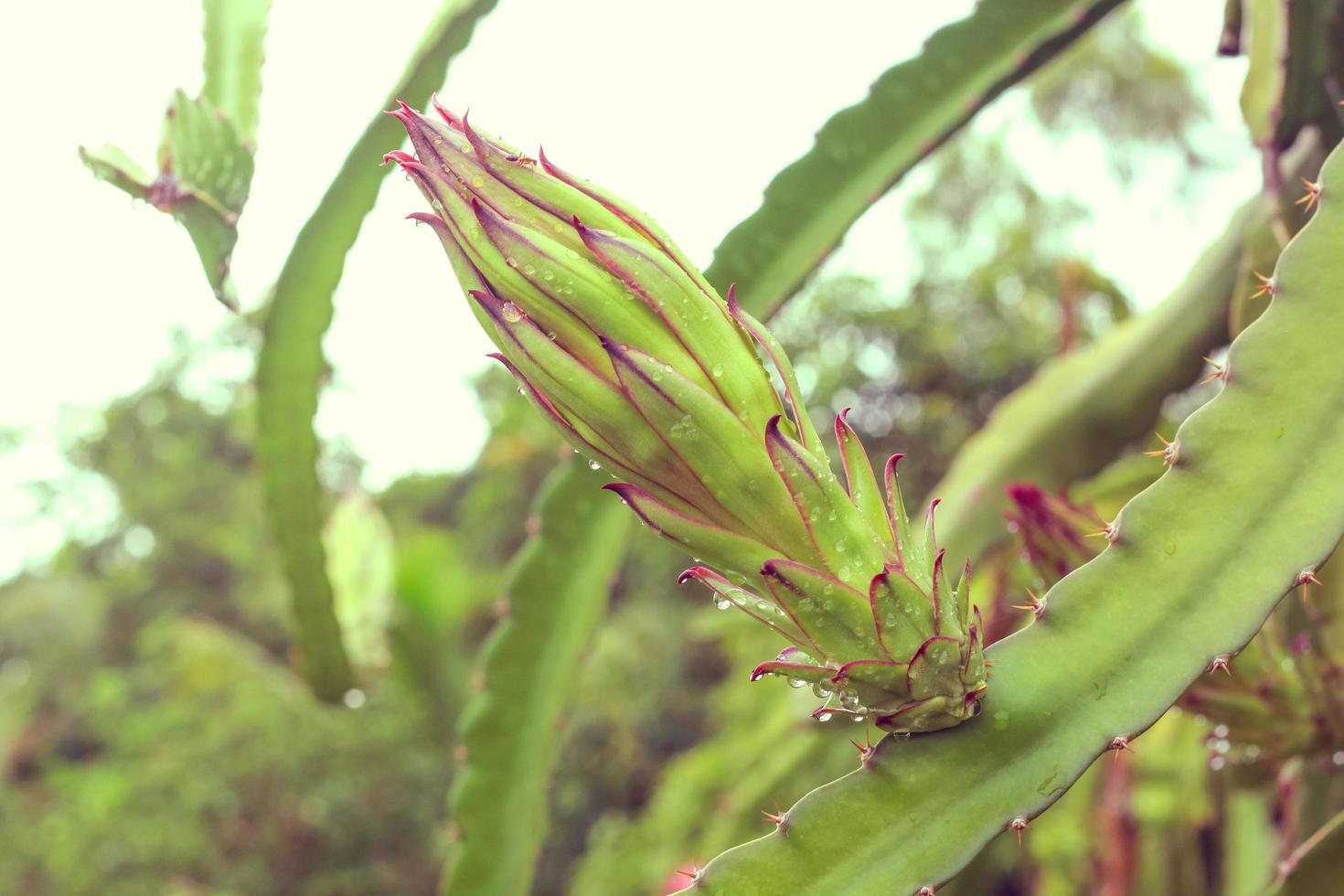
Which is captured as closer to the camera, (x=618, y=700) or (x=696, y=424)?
(x=696, y=424)

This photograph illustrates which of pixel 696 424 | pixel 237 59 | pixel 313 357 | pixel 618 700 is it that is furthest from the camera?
pixel 618 700

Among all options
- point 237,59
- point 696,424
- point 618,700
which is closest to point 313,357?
point 237,59

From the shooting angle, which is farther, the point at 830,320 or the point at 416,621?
the point at 830,320

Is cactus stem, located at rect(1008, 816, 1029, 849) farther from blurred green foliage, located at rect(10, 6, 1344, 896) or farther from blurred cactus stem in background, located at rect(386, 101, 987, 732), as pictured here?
blurred green foliage, located at rect(10, 6, 1344, 896)

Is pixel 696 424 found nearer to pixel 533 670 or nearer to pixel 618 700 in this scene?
pixel 533 670

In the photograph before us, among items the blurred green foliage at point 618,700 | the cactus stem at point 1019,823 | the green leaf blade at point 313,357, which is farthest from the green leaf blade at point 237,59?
the cactus stem at point 1019,823

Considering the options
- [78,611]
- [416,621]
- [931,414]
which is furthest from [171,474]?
[931,414]

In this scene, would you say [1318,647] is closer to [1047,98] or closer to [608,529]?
→ [608,529]

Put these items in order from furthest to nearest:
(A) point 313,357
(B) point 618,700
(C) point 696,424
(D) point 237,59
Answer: (B) point 618,700
(A) point 313,357
(D) point 237,59
(C) point 696,424
